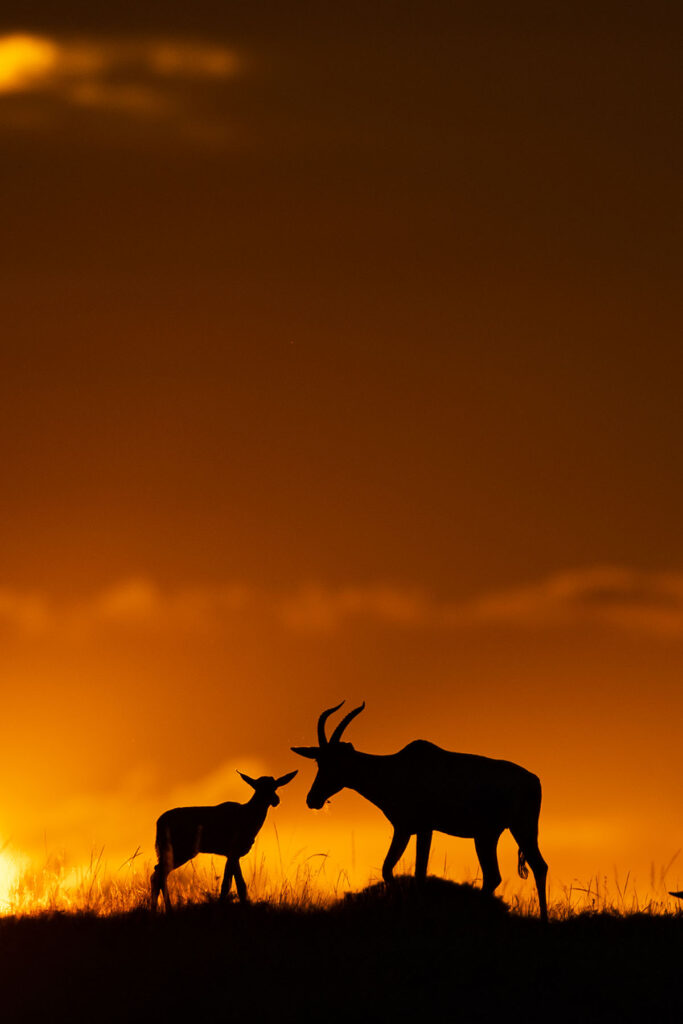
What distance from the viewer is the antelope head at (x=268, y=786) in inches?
853

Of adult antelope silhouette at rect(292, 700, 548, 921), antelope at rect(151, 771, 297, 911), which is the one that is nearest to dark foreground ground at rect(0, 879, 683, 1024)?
antelope at rect(151, 771, 297, 911)

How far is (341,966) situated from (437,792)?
18.4 ft

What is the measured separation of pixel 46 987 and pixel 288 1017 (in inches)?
107

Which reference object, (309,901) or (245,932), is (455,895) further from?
(245,932)

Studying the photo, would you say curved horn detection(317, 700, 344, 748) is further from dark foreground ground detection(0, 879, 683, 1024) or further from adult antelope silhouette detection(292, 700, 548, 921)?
dark foreground ground detection(0, 879, 683, 1024)

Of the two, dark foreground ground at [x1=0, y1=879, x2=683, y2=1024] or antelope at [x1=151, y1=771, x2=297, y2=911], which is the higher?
antelope at [x1=151, y1=771, x2=297, y2=911]

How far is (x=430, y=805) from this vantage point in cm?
2173

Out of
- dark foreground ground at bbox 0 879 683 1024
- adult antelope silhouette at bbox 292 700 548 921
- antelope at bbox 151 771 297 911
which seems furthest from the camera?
adult antelope silhouette at bbox 292 700 548 921

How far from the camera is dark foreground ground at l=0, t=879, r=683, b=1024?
1538 centimetres

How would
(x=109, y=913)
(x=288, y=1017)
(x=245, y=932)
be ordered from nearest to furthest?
1. (x=288, y=1017)
2. (x=245, y=932)
3. (x=109, y=913)

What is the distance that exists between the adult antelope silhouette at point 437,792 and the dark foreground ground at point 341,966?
92.1 inches

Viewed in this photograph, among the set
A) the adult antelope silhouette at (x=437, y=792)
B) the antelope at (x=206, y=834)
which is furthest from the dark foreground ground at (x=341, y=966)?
the adult antelope silhouette at (x=437, y=792)

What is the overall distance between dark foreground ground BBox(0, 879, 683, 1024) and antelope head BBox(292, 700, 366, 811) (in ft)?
10.2

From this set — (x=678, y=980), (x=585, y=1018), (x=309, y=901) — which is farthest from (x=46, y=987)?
(x=678, y=980)
